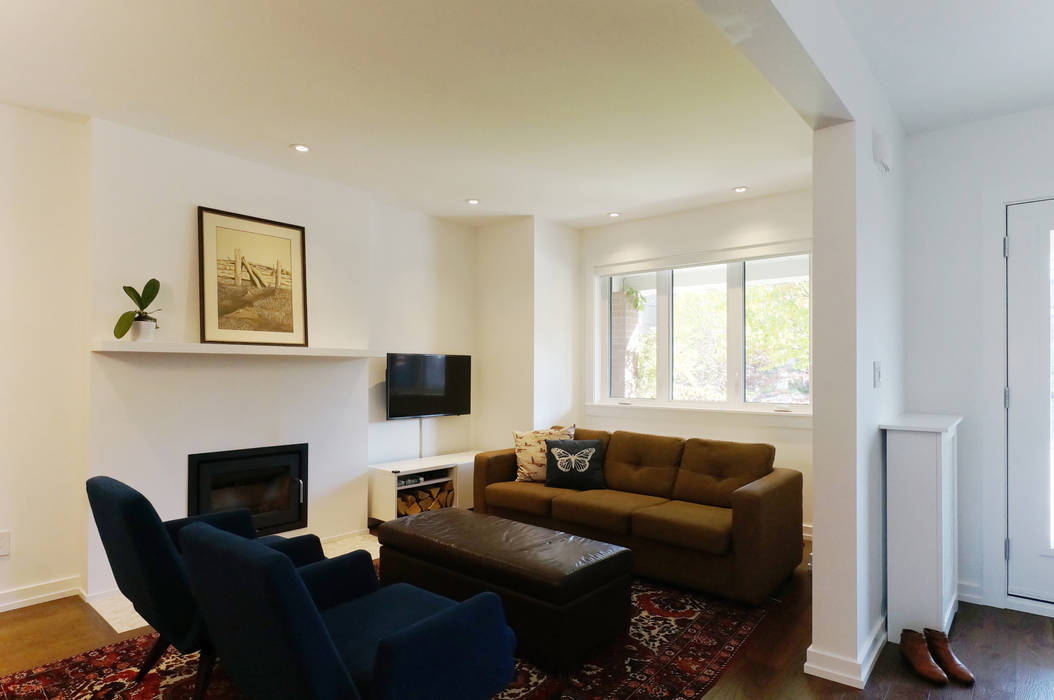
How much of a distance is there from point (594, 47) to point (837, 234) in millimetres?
1270

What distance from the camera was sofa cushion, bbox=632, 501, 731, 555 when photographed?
3.26 metres

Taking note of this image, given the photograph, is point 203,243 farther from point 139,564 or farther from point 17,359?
point 139,564

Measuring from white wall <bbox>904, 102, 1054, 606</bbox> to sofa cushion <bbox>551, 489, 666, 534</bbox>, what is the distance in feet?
5.50

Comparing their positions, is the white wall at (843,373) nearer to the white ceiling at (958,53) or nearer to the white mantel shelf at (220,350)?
the white ceiling at (958,53)

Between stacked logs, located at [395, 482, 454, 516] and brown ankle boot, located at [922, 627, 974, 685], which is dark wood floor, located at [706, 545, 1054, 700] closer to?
brown ankle boot, located at [922, 627, 974, 685]

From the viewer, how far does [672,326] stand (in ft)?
17.6

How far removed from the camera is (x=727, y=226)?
4.93 metres

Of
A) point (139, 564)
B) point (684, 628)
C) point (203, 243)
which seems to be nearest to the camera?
point (139, 564)

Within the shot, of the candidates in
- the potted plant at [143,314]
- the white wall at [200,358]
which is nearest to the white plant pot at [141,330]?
the potted plant at [143,314]

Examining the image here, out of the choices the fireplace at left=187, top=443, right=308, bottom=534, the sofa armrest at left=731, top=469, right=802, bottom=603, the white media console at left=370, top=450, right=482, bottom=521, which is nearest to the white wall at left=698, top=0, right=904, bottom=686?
the sofa armrest at left=731, top=469, right=802, bottom=603

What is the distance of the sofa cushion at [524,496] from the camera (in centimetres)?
414

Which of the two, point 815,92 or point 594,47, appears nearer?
point 815,92

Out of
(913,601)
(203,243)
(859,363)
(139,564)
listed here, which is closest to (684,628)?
(913,601)

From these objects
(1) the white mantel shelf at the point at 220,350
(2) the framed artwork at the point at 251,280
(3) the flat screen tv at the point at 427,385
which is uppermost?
(2) the framed artwork at the point at 251,280
